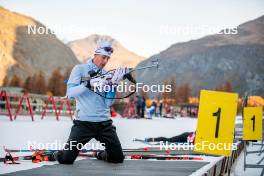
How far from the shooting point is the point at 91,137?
19.7ft

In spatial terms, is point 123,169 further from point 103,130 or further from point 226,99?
point 226,99

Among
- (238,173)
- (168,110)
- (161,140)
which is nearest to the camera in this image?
(238,173)

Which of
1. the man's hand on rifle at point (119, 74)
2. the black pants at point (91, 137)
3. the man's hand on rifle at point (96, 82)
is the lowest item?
the black pants at point (91, 137)

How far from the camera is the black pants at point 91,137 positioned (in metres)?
5.79

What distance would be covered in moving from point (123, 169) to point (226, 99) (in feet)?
4.73

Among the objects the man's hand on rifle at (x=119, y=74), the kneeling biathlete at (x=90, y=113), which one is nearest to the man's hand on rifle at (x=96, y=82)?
the kneeling biathlete at (x=90, y=113)

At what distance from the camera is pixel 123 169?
540cm

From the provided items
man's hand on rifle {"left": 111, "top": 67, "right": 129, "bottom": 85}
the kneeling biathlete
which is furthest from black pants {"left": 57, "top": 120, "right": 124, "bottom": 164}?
man's hand on rifle {"left": 111, "top": 67, "right": 129, "bottom": 85}

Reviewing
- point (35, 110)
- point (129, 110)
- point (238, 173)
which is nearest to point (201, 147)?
point (238, 173)

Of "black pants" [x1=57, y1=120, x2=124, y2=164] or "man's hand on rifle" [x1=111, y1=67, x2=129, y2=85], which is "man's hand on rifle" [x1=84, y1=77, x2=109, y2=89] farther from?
"black pants" [x1=57, y1=120, x2=124, y2=164]

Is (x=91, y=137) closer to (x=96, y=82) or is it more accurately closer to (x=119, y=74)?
(x=96, y=82)

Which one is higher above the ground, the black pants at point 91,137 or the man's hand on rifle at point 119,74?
the man's hand on rifle at point 119,74

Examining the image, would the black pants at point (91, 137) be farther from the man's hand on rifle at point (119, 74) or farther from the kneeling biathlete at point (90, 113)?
the man's hand on rifle at point (119, 74)

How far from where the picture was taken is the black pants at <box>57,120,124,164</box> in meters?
5.79
